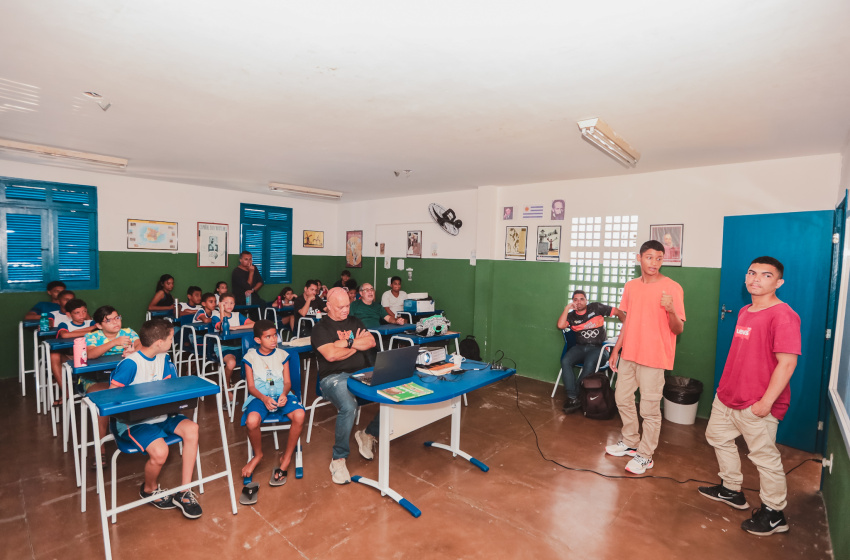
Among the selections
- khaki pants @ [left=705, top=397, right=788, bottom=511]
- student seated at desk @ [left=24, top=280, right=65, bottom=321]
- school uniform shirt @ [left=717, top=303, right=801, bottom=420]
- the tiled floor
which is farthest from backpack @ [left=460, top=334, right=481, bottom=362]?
student seated at desk @ [left=24, top=280, right=65, bottom=321]

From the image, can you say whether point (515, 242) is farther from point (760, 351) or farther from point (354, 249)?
point (760, 351)

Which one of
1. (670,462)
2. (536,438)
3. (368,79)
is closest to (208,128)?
(368,79)

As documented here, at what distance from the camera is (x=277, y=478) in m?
3.31

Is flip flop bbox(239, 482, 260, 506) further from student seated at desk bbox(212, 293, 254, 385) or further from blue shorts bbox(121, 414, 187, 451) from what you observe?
student seated at desk bbox(212, 293, 254, 385)

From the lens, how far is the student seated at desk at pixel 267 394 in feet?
10.8

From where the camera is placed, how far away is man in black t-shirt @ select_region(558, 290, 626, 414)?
5309 millimetres

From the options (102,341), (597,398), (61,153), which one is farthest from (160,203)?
(597,398)

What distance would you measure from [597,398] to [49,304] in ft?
22.3

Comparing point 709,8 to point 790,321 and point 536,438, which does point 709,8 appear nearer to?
point 790,321

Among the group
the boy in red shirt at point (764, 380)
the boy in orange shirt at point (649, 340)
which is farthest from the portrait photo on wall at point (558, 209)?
the boy in red shirt at point (764, 380)

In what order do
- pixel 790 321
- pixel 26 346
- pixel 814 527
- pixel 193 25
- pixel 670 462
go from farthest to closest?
pixel 26 346 → pixel 670 462 → pixel 814 527 → pixel 790 321 → pixel 193 25

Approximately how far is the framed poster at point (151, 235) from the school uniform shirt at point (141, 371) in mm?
4694

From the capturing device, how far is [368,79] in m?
2.80

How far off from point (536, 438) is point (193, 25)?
4126 mm
